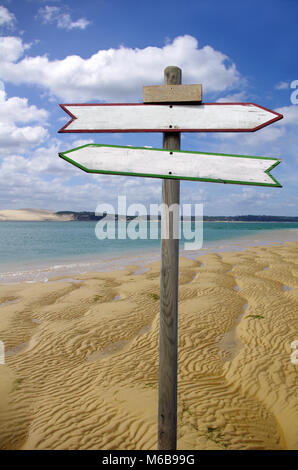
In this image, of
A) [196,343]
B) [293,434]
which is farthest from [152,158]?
[196,343]

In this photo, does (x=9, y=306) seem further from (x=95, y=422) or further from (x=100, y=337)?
(x=95, y=422)

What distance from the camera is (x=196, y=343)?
7922 mm

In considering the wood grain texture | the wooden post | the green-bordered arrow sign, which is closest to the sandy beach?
the wooden post

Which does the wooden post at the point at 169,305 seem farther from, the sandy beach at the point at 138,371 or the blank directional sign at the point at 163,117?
the sandy beach at the point at 138,371

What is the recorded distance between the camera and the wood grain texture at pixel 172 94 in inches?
116

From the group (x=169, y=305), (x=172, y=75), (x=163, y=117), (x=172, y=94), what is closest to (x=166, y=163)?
(x=163, y=117)

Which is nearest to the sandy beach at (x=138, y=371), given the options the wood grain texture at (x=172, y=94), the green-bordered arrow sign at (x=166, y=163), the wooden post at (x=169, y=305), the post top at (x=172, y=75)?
the wooden post at (x=169, y=305)

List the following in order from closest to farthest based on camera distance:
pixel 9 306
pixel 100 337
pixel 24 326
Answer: pixel 100 337
pixel 24 326
pixel 9 306

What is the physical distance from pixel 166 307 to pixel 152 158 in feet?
5.19

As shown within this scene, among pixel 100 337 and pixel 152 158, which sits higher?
pixel 152 158

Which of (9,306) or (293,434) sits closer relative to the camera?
(293,434)

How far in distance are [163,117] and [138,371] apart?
5.60 meters

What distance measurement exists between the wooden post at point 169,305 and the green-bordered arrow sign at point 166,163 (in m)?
0.25

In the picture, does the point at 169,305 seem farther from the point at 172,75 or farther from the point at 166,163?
the point at 172,75
